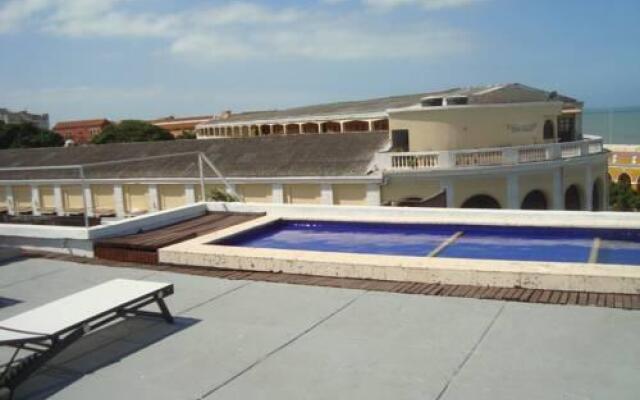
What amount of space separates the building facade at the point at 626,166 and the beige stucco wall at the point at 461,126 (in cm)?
3937

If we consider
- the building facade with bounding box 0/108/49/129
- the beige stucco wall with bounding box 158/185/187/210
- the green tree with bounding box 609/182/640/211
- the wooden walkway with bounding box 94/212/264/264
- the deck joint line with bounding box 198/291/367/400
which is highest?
the building facade with bounding box 0/108/49/129

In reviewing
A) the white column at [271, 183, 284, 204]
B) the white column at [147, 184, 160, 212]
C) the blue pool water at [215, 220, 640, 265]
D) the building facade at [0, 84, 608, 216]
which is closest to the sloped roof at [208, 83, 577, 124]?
the building facade at [0, 84, 608, 216]

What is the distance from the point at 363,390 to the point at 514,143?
2696 centimetres

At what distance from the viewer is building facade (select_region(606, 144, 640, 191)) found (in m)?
61.9

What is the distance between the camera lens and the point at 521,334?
15.2 ft

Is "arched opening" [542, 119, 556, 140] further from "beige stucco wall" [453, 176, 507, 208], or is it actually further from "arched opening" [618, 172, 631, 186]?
"arched opening" [618, 172, 631, 186]

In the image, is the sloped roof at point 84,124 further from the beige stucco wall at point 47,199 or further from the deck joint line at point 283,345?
the deck joint line at point 283,345

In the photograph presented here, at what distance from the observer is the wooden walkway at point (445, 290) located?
208 inches

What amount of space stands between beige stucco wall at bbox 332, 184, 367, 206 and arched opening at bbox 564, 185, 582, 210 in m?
12.2

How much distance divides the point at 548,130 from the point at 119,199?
78.9 feet

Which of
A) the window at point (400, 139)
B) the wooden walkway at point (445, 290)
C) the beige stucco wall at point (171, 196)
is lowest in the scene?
the beige stucco wall at point (171, 196)

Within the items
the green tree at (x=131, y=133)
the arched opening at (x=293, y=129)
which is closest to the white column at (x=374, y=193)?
the arched opening at (x=293, y=129)

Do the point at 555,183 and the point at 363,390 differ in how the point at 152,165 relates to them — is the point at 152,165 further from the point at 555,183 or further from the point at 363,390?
the point at 363,390

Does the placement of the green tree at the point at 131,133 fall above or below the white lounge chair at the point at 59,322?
above
